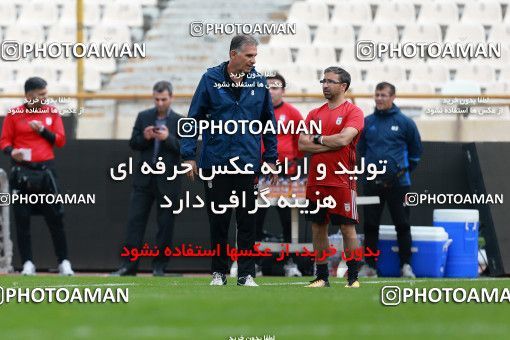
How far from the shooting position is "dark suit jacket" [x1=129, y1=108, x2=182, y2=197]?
42.6ft

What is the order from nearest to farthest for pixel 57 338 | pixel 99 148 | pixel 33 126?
pixel 57 338 < pixel 33 126 < pixel 99 148

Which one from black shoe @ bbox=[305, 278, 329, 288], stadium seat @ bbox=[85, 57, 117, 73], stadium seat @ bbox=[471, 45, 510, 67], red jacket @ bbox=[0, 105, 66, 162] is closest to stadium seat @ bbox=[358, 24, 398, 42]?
stadium seat @ bbox=[471, 45, 510, 67]

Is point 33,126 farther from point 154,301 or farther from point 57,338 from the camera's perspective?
point 57,338

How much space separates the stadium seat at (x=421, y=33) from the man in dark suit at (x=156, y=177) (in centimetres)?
564

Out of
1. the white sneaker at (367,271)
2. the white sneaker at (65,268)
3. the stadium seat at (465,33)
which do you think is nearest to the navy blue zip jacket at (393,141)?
the white sneaker at (367,271)

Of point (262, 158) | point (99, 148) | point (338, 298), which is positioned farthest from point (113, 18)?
point (338, 298)

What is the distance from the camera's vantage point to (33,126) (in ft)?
42.3

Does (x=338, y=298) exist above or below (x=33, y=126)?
below

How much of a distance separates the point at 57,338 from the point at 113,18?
12911 mm

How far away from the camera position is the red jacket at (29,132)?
1297 cm

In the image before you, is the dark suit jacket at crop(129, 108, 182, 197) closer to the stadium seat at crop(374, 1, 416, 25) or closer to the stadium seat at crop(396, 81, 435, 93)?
the stadium seat at crop(396, 81, 435, 93)

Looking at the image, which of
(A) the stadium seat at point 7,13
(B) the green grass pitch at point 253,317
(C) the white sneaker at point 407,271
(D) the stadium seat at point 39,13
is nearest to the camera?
(B) the green grass pitch at point 253,317

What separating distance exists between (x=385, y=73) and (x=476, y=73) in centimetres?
124

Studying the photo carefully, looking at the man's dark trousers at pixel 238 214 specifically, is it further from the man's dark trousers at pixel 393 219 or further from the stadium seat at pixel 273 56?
the stadium seat at pixel 273 56
